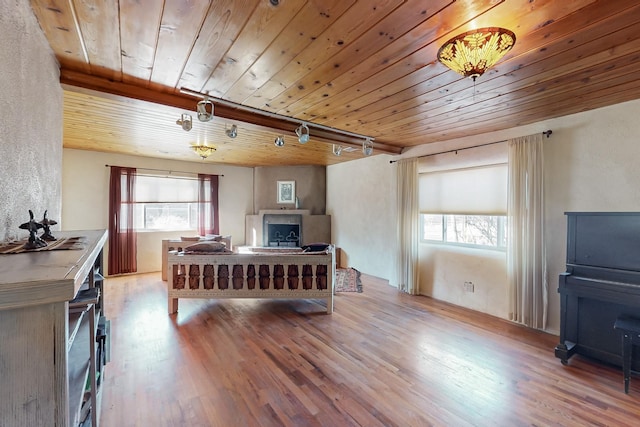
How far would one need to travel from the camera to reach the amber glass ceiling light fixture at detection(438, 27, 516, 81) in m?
1.53

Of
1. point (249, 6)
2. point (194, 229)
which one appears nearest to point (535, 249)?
point (249, 6)

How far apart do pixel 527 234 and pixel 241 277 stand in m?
3.44

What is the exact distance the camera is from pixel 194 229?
6305 millimetres

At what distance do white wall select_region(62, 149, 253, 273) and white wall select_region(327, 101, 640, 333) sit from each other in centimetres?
351

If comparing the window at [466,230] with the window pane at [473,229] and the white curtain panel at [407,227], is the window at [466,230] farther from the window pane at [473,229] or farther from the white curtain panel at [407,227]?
the white curtain panel at [407,227]

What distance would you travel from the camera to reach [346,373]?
229cm

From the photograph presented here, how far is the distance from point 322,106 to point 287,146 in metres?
1.97

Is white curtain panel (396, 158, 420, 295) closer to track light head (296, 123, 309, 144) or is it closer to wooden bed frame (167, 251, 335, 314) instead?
wooden bed frame (167, 251, 335, 314)

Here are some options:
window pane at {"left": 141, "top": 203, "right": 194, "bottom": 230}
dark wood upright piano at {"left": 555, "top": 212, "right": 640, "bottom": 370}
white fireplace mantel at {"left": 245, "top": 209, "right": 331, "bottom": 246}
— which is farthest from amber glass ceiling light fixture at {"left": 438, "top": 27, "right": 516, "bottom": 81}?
window pane at {"left": 141, "top": 203, "right": 194, "bottom": 230}

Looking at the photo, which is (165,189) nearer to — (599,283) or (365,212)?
(365,212)

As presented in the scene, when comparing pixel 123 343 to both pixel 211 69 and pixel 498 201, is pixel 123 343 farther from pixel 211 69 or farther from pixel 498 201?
pixel 498 201

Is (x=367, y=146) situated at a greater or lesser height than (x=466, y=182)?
greater

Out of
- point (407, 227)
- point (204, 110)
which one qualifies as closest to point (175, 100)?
point (204, 110)

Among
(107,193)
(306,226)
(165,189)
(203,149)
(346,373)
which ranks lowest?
(346,373)
